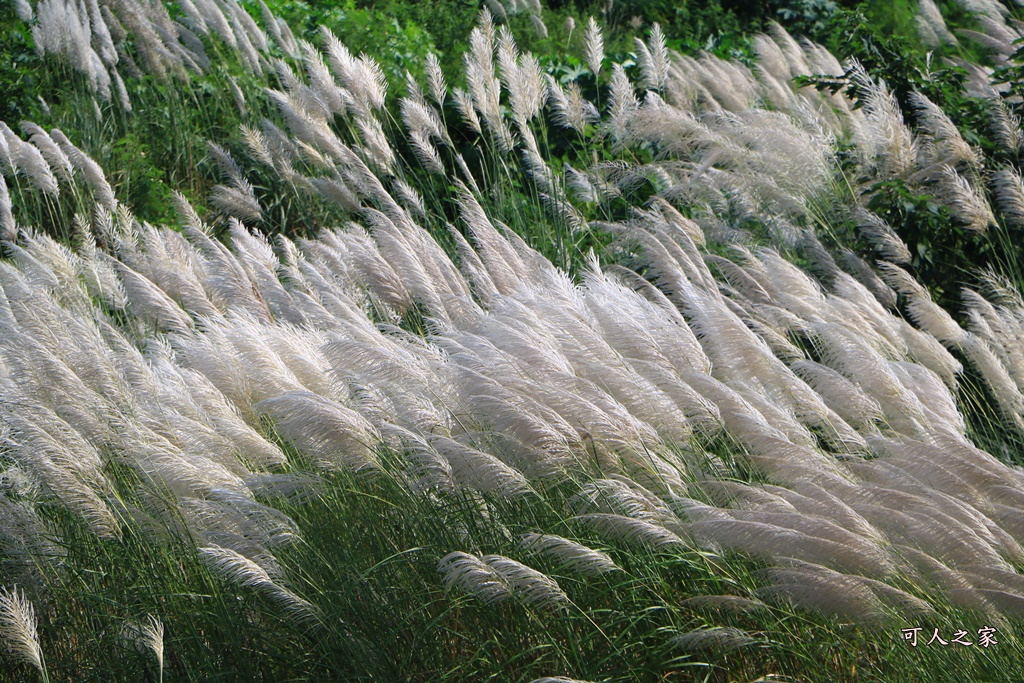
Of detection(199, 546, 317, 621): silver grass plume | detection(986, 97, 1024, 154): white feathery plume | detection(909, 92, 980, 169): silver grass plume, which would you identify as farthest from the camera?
detection(986, 97, 1024, 154): white feathery plume

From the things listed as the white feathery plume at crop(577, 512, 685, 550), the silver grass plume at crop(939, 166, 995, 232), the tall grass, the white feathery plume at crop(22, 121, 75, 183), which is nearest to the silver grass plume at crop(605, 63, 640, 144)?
the tall grass

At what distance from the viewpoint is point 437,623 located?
2693 millimetres

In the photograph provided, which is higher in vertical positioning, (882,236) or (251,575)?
(882,236)

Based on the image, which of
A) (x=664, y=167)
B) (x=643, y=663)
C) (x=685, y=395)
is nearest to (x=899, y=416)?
(x=685, y=395)

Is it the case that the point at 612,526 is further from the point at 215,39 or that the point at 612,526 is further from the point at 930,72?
the point at 215,39

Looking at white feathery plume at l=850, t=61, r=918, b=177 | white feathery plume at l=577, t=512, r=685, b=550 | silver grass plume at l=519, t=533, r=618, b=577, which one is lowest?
silver grass plume at l=519, t=533, r=618, b=577

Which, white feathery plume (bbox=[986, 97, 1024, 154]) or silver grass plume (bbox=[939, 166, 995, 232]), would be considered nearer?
silver grass plume (bbox=[939, 166, 995, 232])

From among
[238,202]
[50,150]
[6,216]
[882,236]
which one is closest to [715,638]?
[882,236]

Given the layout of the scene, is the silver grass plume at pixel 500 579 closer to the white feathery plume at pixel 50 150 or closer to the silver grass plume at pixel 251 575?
the silver grass plume at pixel 251 575

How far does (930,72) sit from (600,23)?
5.11 metres

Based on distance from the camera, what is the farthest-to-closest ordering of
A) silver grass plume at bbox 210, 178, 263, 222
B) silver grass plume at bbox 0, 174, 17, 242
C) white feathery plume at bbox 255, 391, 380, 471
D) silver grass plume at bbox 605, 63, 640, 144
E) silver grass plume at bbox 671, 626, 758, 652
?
silver grass plume at bbox 210, 178, 263, 222
silver grass plume at bbox 605, 63, 640, 144
silver grass plume at bbox 0, 174, 17, 242
white feathery plume at bbox 255, 391, 380, 471
silver grass plume at bbox 671, 626, 758, 652

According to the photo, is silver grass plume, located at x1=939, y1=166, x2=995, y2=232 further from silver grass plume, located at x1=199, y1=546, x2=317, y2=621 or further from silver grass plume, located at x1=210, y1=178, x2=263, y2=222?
silver grass plume, located at x1=210, y1=178, x2=263, y2=222

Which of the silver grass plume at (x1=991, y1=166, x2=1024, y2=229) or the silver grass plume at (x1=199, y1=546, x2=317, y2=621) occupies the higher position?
the silver grass plume at (x1=991, y1=166, x2=1024, y2=229)

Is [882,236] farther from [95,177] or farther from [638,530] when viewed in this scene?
[95,177]
